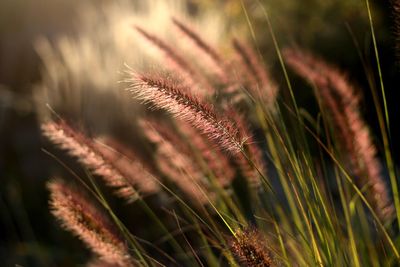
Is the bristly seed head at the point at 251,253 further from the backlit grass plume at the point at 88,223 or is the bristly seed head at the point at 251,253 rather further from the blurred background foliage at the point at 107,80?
the blurred background foliage at the point at 107,80

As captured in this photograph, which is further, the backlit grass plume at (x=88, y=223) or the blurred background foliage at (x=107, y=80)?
the blurred background foliage at (x=107, y=80)

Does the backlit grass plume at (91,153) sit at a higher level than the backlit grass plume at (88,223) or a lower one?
higher

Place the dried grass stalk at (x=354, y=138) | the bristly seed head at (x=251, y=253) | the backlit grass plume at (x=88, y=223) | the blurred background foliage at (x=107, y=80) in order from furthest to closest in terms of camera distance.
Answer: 1. the blurred background foliage at (x=107, y=80)
2. the dried grass stalk at (x=354, y=138)
3. the backlit grass plume at (x=88, y=223)
4. the bristly seed head at (x=251, y=253)

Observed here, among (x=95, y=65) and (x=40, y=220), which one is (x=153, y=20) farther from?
(x=40, y=220)

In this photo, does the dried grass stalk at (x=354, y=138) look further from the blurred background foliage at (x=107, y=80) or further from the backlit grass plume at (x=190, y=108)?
the blurred background foliage at (x=107, y=80)

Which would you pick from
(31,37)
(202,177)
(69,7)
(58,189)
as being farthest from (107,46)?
(69,7)

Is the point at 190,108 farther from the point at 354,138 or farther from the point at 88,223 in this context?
the point at 354,138

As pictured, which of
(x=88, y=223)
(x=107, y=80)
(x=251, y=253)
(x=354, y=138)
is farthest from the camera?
(x=107, y=80)

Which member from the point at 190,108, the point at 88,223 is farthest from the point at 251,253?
the point at 88,223

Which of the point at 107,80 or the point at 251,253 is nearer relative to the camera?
the point at 251,253

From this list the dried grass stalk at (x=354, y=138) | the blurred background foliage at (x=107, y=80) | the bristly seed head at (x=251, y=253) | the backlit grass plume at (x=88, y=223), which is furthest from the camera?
the blurred background foliage at (x=107, y=80)

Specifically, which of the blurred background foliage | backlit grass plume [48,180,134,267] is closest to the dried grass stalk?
backlit grass plume [48,180,134,267]

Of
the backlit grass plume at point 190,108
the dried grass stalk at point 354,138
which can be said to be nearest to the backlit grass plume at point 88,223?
the backlit grass plume at point 190,108
